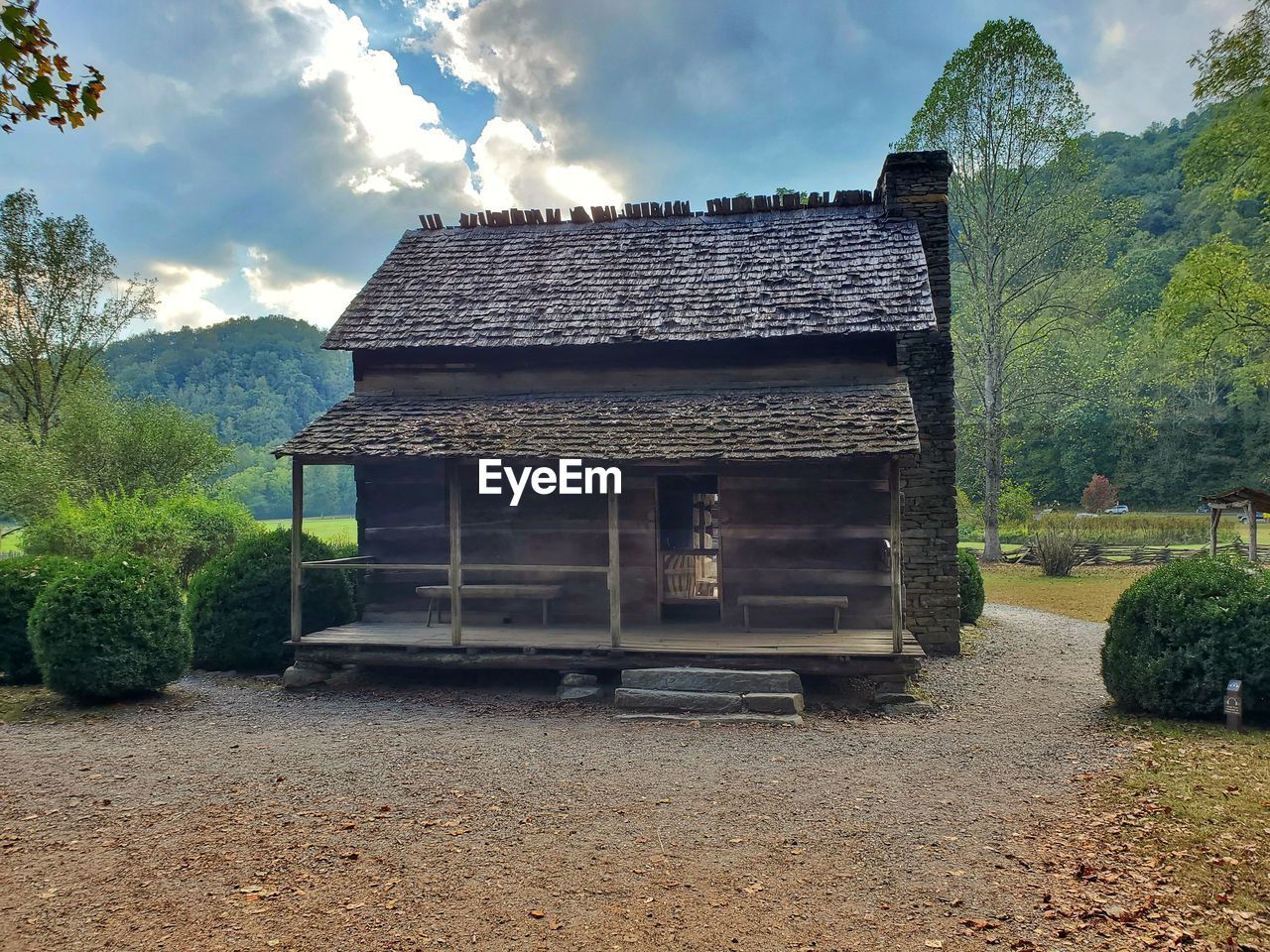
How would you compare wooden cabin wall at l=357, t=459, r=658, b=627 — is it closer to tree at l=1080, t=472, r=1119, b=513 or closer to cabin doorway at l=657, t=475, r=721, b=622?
cabin doorway at l=657, t=475, r=721, b=622

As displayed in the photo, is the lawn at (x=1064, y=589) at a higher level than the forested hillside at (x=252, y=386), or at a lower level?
lower

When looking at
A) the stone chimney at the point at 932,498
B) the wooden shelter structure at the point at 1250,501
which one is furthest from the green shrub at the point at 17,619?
the wooden shelter structure at the point at 1250,501

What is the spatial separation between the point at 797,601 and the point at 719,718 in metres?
2.33

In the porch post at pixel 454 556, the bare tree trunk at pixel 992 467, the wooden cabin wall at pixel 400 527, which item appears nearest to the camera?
the porch post at pixel 454 556

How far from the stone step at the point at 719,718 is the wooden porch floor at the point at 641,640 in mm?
875

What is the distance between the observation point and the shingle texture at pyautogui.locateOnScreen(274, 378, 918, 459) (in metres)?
9.87

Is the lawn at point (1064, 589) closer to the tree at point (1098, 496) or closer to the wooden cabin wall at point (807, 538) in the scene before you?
the wooden cabin wall at point (807, 538)

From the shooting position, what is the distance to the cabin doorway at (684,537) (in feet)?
39.0

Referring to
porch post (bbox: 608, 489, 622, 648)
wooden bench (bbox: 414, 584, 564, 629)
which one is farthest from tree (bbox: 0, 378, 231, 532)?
porch post (bbox: 608, 489, 622, 648)

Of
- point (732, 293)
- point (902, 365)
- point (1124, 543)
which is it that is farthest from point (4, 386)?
point (1124, 543)

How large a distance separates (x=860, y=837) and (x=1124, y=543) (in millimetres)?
30266

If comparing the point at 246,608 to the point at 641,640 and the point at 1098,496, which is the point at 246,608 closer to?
the point at 641,640

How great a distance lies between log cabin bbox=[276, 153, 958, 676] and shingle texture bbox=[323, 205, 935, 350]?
0.16 ft

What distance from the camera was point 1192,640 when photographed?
8.14 meters
